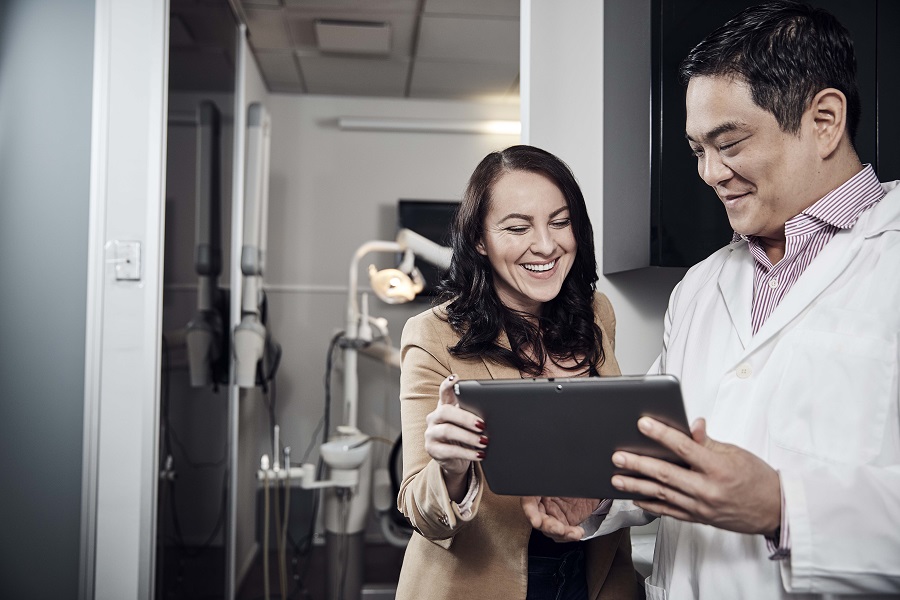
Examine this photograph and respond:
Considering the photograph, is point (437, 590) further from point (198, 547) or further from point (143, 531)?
point (198, 547)

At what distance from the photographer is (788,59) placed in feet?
3.31

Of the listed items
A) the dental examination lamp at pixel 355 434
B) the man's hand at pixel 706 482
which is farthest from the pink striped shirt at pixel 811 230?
the dental examination lamp at pixel 355 434

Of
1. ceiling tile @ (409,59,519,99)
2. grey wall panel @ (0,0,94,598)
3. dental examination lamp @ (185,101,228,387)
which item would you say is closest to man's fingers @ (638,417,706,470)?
grey wall panel @ (0,0,94,598)

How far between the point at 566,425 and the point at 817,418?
0.32 meters

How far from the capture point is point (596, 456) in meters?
0.84

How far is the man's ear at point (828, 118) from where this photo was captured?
1016mm

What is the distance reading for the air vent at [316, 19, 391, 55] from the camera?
3.04m

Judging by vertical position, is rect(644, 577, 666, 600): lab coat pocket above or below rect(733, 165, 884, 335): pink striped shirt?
below

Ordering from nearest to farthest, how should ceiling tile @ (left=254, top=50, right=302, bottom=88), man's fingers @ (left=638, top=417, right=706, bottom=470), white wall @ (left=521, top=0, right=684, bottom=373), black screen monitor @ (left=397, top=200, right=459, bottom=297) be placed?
man's fingers @ (left=638, top=417, right=706, bottom=470), white wall @ (left=521, top=0, right=684, bottom=373), ceiling tile @ (left=254, top=50, right=302, bottom=88), black screen monitor @ (left=397, top=200, right=459, bottom=297)

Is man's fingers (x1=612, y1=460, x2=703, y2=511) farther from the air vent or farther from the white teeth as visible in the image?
the air vent

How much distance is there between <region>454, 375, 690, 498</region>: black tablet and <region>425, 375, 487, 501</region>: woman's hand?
0.02m

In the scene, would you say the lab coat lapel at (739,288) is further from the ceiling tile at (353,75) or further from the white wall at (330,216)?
the white wall at (330,216)

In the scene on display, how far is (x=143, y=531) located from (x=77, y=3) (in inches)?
54.8

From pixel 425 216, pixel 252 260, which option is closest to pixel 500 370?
pixel 252 260
